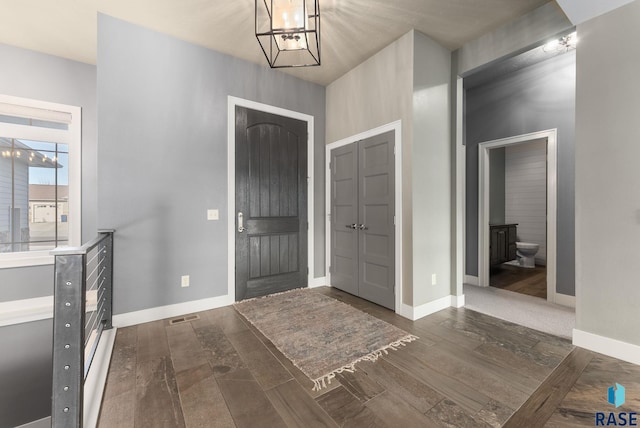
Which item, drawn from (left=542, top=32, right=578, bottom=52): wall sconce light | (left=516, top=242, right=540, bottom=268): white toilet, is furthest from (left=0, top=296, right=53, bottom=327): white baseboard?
(left=516, top=242, right=540, bottom=268): white toilet

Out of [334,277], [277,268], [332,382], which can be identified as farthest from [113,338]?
[334,277]

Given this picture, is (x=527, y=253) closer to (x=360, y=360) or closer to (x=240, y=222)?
(x=360, y=360)

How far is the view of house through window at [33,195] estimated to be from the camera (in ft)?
10.3

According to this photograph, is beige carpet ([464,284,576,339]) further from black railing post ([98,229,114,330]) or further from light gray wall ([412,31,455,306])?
black railing post ([98,229,114,330])

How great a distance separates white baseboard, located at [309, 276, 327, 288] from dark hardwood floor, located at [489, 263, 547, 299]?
2.55 m

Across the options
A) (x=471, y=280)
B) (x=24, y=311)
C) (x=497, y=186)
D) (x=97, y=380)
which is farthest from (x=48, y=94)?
(x=497, y=186)

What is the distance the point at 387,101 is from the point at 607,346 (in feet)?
9.56

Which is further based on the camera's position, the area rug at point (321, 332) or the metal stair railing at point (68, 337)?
the area rug at point (321, 332)

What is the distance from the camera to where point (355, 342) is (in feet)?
7.36

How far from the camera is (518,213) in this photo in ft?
19.0

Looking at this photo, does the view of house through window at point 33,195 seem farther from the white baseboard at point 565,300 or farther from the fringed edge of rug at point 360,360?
the white baseboard at point 565,300

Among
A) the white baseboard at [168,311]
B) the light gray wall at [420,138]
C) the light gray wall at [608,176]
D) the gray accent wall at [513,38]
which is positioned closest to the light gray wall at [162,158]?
the white baseboard at [168,311]

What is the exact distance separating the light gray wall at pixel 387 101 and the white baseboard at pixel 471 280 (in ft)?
6.26

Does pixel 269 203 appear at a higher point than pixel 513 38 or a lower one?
lower
